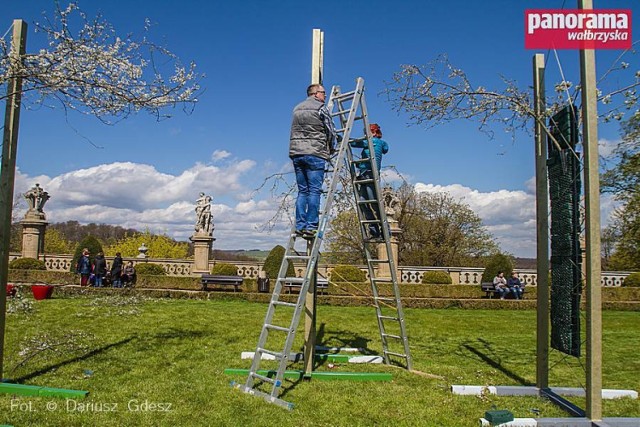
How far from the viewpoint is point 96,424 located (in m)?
4.39

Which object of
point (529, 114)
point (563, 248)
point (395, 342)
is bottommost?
point (395, 342)

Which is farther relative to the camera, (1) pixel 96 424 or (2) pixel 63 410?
(2) pixel 63 410

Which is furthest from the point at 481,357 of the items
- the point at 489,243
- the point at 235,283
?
the point at 489,243

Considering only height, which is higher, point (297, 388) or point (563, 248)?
point (563, 248)

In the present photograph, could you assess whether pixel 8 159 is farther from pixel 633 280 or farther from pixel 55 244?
pixel 55 244

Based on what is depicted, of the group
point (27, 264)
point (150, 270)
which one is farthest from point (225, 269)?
point (27, 264)

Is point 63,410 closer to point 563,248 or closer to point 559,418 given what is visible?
point 559,418

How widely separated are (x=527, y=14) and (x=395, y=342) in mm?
6234

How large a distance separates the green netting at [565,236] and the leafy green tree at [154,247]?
5208 centimetres

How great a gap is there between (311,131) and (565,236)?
10.1 feet

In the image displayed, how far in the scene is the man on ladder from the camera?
20.1 ft

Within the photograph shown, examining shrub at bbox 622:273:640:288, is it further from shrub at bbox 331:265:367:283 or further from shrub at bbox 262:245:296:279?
shrub at bbox 262:245:296:279

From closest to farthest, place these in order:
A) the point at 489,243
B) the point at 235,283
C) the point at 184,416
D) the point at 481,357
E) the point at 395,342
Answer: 1. the point at 184,416
2. the point at 481,357
3. the point at 395,342
4. the point at 235,283
5. the point at 489,243

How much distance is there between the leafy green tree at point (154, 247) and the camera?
5423 centimetres
